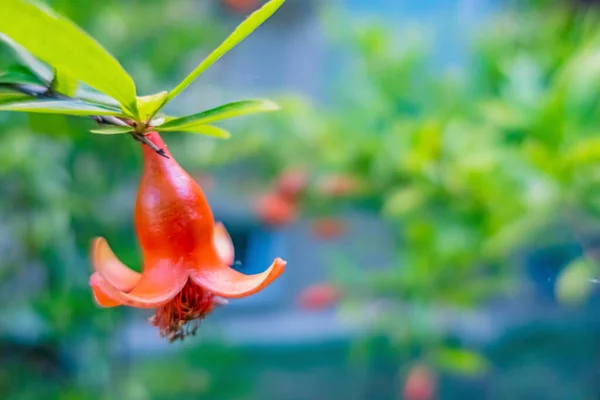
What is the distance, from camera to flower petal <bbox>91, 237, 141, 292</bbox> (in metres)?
0.23

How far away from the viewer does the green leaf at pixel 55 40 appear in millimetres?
134

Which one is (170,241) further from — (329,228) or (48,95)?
(329,228)

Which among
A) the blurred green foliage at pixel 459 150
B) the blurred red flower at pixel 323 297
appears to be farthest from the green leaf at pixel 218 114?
the blurred red flower at pixel 323 297

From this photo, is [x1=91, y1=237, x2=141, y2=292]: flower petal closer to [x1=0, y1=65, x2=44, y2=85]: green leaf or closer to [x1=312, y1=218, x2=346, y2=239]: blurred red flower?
[x1=0, y1=65, x2=44, y2=85]: green leaf

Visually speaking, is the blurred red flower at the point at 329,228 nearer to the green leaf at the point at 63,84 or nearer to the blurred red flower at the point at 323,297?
the blurred red flower at the point at 323,297

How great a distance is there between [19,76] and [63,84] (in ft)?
0.06

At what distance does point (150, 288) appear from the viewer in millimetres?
224

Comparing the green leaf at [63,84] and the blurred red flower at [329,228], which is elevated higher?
the blurred red flower at [329,228]

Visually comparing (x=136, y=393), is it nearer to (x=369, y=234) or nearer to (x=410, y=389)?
(x=410, y=389)

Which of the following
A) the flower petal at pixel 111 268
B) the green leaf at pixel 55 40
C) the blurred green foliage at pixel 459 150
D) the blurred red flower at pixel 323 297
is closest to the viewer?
the green leaf at pixel 55 40

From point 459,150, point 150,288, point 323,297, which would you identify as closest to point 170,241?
point 150,288

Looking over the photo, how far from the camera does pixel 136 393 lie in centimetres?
103

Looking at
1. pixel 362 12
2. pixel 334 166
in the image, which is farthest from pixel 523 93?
pixel 362 12

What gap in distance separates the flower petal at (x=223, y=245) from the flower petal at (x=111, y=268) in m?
0.04
